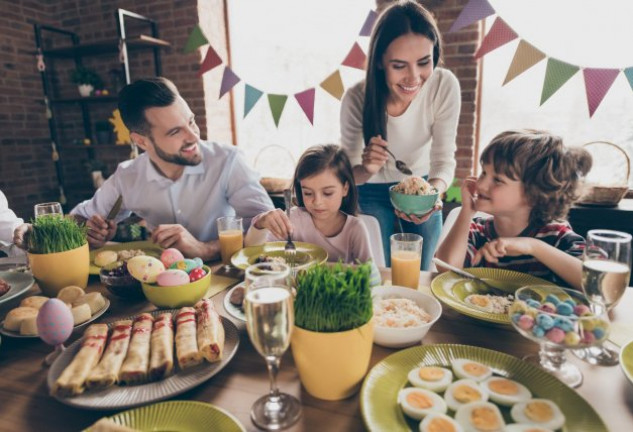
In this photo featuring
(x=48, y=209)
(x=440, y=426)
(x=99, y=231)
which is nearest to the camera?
(x=440, y=426)

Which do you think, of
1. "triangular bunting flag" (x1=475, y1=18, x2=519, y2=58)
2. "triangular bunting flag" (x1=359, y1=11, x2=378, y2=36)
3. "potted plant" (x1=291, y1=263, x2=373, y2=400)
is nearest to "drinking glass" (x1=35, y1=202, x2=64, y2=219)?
"potted plant" (x1=291, y1=263, x2=373, y2=400)

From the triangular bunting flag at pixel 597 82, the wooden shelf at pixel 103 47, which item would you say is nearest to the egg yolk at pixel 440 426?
the triangular bunting flag at pixel 597 82

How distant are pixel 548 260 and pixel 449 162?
843 mm

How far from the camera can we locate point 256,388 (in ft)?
2.38

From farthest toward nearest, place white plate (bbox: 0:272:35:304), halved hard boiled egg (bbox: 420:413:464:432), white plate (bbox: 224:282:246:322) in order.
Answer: white plate (bbox: 0:272:35:304) < white plate (bbox: 224:282:246:322) < halved hard boiled egg (bbox: 420:413:464:432)

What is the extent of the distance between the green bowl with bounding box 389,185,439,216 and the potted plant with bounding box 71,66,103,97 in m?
3.97

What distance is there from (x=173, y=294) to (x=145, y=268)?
12 centimetres

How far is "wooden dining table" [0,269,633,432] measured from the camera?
2.10 feet

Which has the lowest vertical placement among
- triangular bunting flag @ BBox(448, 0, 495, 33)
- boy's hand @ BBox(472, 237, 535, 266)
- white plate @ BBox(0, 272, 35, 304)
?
white plate @ BBox(0, 272, 35, 304)

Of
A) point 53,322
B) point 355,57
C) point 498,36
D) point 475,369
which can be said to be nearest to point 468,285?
point 475,369

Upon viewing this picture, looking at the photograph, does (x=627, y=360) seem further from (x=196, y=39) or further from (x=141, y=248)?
(x=196, y=39)

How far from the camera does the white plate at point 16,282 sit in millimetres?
1093

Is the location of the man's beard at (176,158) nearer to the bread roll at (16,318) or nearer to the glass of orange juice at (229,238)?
the glass of orange juice at (229,238)

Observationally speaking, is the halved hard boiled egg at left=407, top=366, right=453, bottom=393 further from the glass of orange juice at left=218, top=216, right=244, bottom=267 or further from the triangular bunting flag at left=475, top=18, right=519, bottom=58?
the triangular bunting flag at left=475, top=18, right=519, bottom=58
